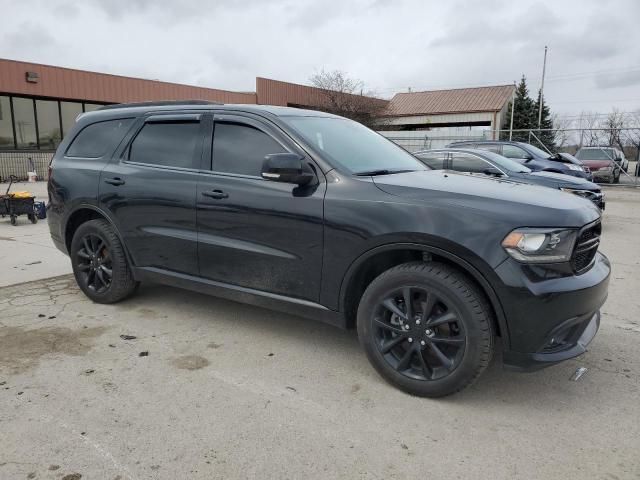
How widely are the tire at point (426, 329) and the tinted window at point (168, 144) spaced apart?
1896 millimetres

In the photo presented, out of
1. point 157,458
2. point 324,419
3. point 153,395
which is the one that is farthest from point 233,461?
point 153,395

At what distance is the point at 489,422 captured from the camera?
9.32 ft

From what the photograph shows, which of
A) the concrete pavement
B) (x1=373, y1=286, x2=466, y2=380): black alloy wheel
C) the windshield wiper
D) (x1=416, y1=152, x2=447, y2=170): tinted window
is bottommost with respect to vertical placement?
the concrete pavement

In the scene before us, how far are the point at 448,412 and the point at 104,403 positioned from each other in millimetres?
2005

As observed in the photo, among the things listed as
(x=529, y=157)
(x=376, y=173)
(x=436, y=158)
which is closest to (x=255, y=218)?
(x=376, y=173)

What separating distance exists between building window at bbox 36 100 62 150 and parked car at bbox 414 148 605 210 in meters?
19.1

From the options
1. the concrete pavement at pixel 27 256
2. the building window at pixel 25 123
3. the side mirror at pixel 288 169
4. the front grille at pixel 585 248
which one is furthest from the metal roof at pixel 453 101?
the side mirror at pixel 288 169

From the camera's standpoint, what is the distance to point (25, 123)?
71.0 ft

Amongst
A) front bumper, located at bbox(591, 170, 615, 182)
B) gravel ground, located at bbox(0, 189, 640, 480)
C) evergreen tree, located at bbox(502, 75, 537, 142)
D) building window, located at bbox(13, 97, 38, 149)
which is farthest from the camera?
evergreen tree, located at bbox(502, 75, 537, 142)

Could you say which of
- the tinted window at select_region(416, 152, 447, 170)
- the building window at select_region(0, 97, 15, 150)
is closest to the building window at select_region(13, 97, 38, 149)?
the building window at select_region(0, 97, 15, 150)

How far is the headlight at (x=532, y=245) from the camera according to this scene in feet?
8.96

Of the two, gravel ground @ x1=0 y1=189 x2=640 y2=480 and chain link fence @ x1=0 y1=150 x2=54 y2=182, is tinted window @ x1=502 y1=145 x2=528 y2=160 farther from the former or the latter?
chain link fence @ x1=0 y1=150 x2=54 y2=182

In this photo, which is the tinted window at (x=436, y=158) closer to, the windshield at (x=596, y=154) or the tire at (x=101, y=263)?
the tire at (x=101, y=263)

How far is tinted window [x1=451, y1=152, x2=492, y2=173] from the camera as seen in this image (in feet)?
29.9
